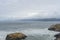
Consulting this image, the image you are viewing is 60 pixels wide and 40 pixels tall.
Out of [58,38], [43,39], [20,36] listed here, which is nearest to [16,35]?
[20,36]

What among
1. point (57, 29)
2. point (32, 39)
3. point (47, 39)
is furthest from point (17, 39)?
point (57, 29)

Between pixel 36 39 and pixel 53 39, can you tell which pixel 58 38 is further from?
pixel 36 39

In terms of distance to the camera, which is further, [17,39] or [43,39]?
[43,39]

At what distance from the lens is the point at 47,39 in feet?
52.1

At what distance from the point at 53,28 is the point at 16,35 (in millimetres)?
3603

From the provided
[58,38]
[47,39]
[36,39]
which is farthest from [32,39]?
[58,38]

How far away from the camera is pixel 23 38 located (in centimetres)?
1499

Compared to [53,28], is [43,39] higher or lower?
lower

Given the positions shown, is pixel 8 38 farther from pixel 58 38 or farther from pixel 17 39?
pixel 58 38

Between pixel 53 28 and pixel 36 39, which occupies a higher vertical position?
pixel 53 28

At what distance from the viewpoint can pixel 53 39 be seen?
15445 mm

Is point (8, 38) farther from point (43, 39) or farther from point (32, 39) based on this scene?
point (43, 39)

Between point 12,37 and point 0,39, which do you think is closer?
point 12,37

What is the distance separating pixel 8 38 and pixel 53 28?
4.33 m
